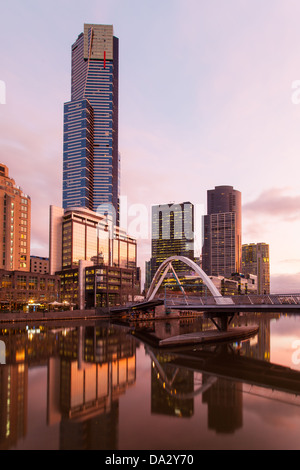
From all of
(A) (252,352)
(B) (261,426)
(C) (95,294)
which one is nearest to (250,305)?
(A) (252,352)

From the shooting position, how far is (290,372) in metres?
35.0

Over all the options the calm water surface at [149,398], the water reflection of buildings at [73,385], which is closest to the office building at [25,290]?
the water reflection of buildings at [73,385]

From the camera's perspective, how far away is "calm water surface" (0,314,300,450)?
735 inches

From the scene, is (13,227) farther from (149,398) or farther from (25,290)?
(149,398)

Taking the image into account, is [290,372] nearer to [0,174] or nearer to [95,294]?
[95,294]

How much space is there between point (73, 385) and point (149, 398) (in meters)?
7.41

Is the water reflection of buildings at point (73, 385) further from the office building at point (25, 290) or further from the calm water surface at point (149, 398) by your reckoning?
the office building at point (25, 290)

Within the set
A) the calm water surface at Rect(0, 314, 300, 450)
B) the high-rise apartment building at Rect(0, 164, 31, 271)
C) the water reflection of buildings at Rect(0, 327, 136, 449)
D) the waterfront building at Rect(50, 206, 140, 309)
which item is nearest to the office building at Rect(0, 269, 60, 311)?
the high-rise apartment building at Rect(0, 164, 31, 271)

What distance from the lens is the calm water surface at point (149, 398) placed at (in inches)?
735

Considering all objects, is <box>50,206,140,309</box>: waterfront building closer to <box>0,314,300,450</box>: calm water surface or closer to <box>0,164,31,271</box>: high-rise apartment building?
<box>0,164,31,271</box>: high-rise apartment building

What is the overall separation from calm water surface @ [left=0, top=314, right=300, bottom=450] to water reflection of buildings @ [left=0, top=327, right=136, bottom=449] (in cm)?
8

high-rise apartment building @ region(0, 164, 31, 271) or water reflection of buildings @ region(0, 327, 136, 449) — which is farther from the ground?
high-rise apartment building @ region(0, 164, 31, 271)

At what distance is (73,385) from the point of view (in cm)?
2994

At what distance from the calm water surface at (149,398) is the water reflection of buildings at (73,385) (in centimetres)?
8
